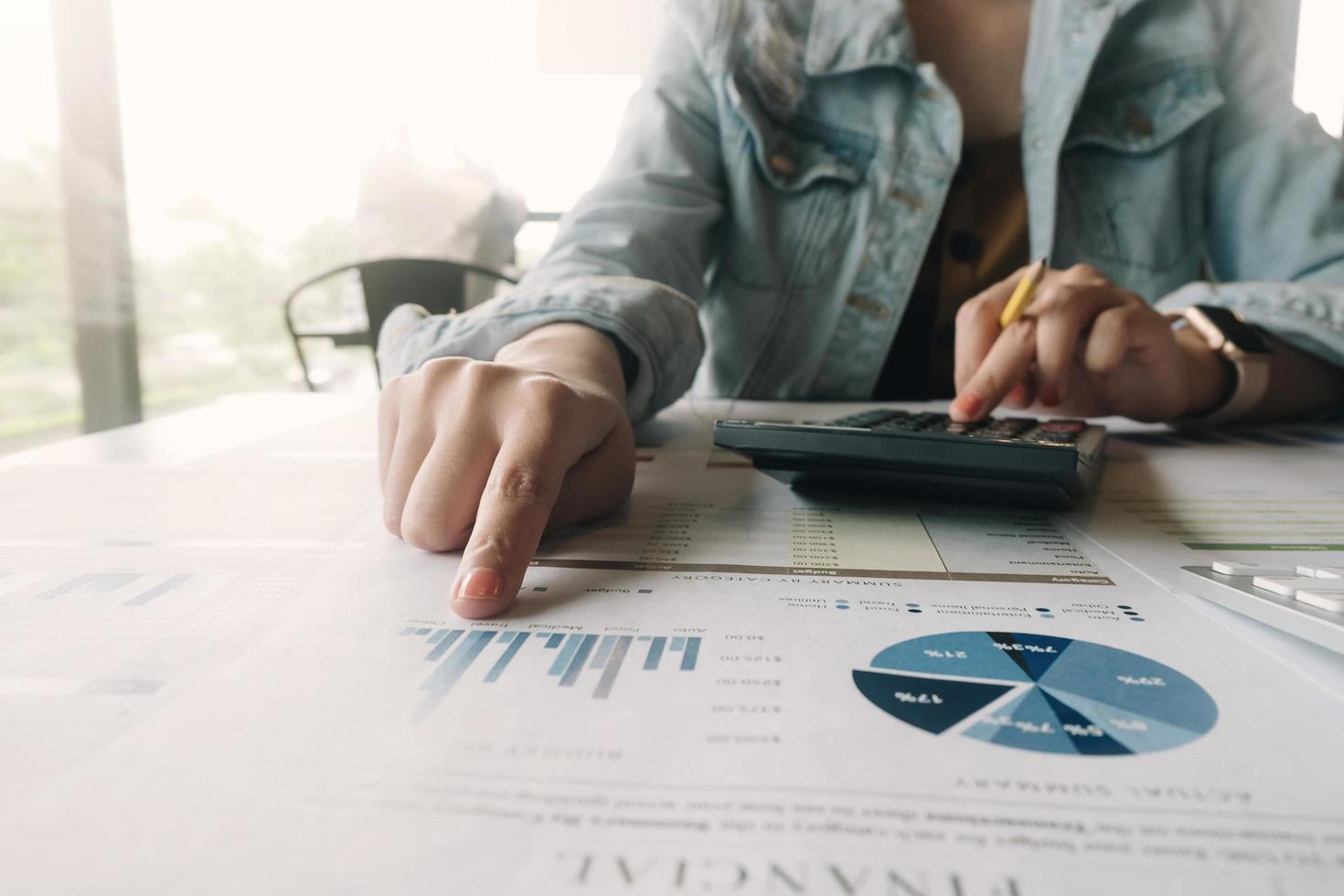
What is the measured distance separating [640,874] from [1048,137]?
75 cm

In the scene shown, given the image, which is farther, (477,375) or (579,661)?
(477,375)

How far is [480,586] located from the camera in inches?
8.9

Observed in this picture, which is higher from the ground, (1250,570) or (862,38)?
(862,38)

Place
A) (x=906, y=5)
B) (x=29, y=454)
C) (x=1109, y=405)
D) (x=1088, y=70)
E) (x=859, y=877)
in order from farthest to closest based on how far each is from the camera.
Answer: (x=906, y=5) → (x=1088, y=70) → (x=1109, y=405) → (x=29, y=454) → (x=859, y=877)

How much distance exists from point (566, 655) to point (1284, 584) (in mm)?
190

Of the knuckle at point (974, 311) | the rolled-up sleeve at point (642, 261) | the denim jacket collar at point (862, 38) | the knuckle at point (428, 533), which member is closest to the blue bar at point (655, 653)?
the knuckle at point (428, 533)

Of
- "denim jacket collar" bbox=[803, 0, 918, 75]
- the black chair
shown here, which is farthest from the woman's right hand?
the black chair

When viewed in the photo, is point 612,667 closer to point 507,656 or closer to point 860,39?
point 507,656

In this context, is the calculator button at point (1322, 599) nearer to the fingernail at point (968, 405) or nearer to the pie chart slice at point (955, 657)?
the pie chart slice at point (955, 657)

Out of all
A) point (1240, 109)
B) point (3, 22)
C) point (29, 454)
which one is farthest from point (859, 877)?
point (3, 22)

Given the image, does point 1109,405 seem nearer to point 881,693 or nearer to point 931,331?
point 931,331

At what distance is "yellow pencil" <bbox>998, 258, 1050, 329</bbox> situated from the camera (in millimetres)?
479

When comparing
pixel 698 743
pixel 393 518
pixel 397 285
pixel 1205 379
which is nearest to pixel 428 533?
pixel 393 518

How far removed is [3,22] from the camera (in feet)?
4.38
